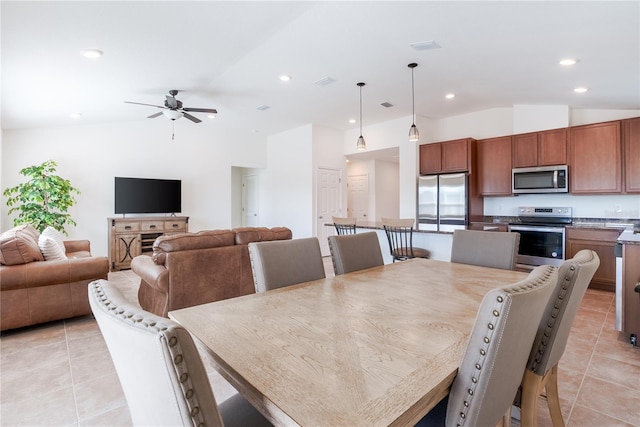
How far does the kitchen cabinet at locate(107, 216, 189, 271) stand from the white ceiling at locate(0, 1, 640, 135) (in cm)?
185

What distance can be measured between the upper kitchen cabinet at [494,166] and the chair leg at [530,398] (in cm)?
459

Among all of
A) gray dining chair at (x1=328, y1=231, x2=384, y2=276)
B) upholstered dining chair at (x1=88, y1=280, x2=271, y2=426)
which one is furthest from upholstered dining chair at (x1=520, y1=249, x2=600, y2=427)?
upholstered dining chair at (x1=88, y1=280, x2=271, y2=426)

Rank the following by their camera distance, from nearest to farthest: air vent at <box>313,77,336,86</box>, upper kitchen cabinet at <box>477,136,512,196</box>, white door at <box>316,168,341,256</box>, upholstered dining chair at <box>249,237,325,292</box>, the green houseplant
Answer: upholstered dining chair at <box>249,237,325,292</box>
air vent at <box>313,77,336,86</box>
the green houseplant
upper kitchen cabinet at <box>477,136,512,196</box>
white door at <box>316,168,341,256</box>

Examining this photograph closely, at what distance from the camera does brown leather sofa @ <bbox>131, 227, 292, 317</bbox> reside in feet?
9.59

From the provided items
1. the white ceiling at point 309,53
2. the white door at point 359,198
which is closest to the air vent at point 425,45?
the white ceiling at point 309,53

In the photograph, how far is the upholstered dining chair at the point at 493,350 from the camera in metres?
0.83

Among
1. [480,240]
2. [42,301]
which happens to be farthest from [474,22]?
[42,301]

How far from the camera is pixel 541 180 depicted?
4.82 meters

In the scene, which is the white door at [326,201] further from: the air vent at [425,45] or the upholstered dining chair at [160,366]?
the upholstered dining chair at [160,366]

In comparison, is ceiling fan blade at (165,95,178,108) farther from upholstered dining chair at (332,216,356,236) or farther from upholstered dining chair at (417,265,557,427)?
upholstered dining chair at (417,265,557,427)

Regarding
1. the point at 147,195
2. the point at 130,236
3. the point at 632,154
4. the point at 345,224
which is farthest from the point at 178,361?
the point at 147,195

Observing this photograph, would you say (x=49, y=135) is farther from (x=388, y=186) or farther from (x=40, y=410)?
(x=388, y=186)

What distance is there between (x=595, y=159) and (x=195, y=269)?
17.1 ft

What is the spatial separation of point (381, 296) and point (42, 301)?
3193 millimetres
